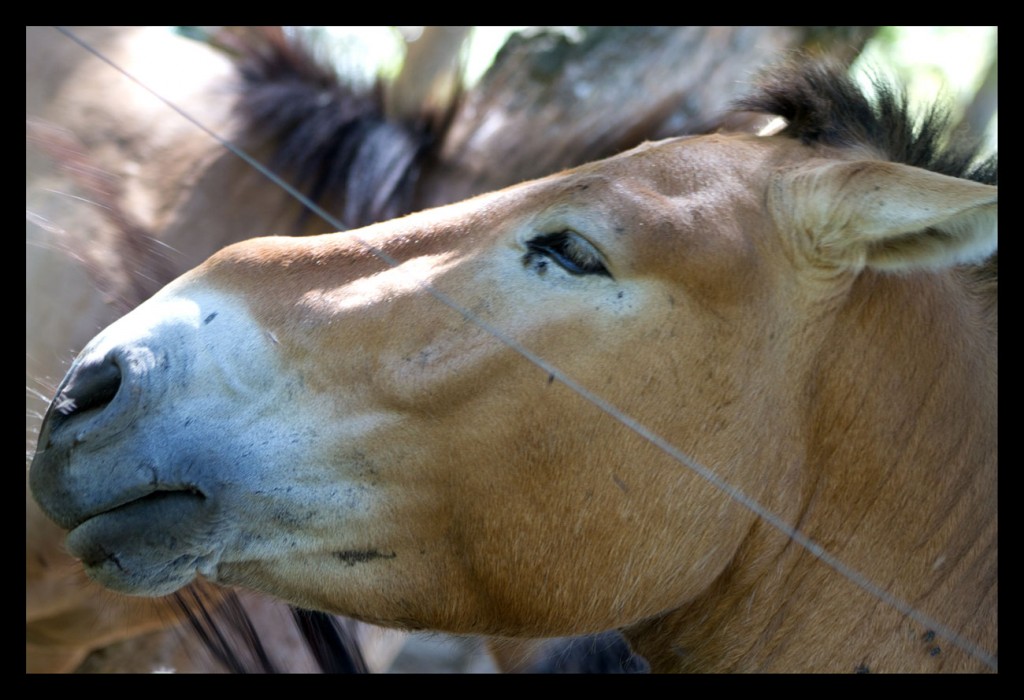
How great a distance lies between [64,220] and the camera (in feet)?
10.9

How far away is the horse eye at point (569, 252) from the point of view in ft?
6.70

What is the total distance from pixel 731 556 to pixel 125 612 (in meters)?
2.24

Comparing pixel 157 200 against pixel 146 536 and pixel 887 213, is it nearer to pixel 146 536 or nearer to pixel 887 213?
pixel 146 536

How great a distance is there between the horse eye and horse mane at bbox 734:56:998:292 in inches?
30.3

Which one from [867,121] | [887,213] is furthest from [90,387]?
[867,121]

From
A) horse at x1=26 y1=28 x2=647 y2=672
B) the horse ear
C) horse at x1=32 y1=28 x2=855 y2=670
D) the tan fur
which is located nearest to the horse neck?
the tan fur

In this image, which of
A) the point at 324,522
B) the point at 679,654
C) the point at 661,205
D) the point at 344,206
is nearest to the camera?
the point at 324,522

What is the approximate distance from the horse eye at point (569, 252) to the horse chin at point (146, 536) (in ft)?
3.06

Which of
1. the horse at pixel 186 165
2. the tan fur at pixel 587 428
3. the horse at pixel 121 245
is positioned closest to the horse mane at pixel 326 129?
the horse at pixel 186 165

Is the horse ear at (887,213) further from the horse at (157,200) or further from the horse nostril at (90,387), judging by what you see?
the horse at (157,200)

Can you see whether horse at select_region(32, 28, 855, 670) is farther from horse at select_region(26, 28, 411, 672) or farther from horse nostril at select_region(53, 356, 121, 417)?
horse nostril at select_region(53, 356, 121, 417)

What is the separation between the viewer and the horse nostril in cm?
188
